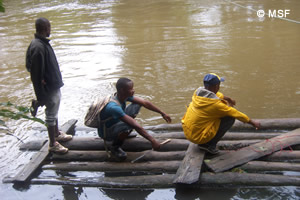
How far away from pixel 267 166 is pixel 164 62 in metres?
4.88

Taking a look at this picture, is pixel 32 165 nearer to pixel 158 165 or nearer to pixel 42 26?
pixel 158 165

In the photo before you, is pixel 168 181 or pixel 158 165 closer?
pixel 168 181

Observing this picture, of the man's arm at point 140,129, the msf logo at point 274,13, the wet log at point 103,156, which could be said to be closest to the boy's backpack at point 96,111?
the man's arm at point 140,129

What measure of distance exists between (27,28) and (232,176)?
1186 centimetres

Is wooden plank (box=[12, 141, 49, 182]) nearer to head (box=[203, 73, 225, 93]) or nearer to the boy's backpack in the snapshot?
the boy's backpack

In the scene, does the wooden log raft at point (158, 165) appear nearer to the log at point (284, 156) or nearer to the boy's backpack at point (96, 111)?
the log at point (284, 156)

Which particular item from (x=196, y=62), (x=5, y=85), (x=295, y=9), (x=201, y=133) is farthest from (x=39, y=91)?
(x=295, y=9)

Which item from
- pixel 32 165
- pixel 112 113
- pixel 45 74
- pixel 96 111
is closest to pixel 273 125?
pixel 112 113

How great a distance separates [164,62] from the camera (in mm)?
7992

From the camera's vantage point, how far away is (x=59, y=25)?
1324 cm

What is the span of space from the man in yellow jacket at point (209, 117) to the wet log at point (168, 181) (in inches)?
16.4

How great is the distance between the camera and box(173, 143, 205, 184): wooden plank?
3.29 meters

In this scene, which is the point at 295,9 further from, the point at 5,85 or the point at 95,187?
the point at 95,187

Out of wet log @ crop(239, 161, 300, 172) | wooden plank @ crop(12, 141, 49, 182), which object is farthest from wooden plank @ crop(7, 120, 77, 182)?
wet log @ crop(239, 161, 300, 172)
